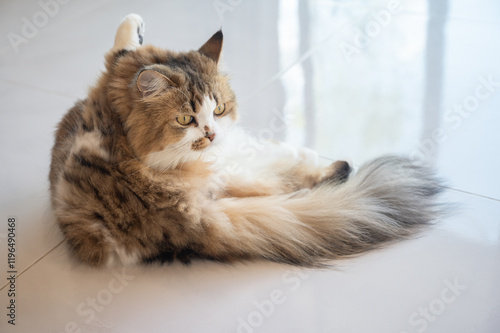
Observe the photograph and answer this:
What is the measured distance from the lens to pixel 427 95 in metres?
2.34

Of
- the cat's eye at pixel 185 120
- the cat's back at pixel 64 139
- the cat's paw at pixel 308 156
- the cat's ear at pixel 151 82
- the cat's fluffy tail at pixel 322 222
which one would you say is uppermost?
the cat's ear at pixel 151 82

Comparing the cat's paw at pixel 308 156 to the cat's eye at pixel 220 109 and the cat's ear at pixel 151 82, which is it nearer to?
the cat's eye at pixel 220 109

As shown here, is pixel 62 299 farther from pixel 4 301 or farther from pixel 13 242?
pixel 13 242

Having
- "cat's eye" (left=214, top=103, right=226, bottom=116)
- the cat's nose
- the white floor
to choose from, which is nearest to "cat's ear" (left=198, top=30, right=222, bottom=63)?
"cat's eye" (left=214, top=103, right=226, bottom=116)

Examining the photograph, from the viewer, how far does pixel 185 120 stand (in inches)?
61.8

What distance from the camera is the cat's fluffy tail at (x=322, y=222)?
1568 millimetres

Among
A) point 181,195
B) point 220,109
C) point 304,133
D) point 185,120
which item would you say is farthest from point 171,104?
point 304,133

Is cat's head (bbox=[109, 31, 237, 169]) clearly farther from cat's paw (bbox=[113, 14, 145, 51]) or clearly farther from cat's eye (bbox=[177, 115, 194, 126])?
cat's paw (bbox=[113, 14, 145, 51])

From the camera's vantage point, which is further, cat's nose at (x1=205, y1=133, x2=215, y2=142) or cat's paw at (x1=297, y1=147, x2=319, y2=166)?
cat's paw at (x1=297, y1=147, x2=319, y2=166)

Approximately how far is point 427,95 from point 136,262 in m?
1.48

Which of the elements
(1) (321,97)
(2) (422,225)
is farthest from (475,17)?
(2) (422,225)

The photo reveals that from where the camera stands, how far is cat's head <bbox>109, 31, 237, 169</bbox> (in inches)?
60.2

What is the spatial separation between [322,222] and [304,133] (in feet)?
2.31

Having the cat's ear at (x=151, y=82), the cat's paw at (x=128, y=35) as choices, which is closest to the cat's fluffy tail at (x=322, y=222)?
the cat's ear at (x=151, y=82)
